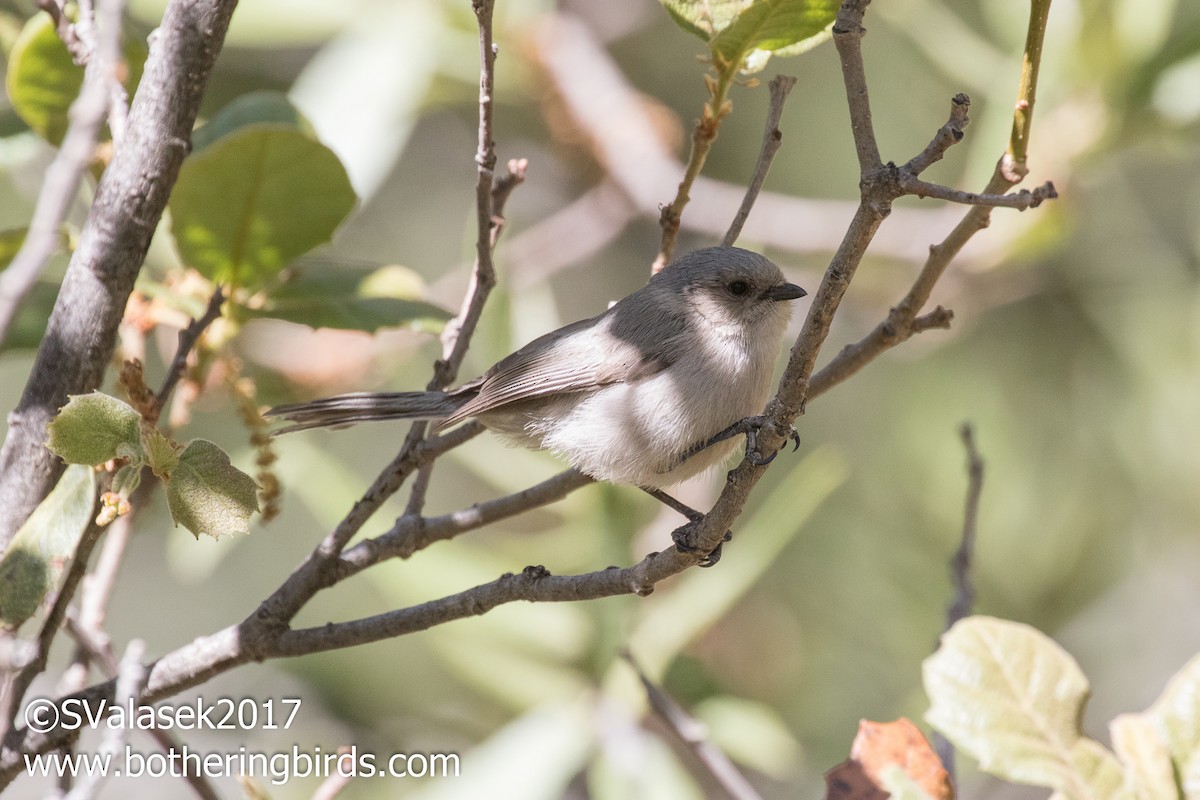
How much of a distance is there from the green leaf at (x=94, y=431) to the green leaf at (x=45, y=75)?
3.17 feet

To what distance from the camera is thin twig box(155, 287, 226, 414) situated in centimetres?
193

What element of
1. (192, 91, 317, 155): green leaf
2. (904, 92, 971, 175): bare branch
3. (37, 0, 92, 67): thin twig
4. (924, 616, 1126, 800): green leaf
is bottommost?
(924, 616, 1126, 800): green leaf

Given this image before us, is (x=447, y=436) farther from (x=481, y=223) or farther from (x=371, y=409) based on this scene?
(x=371, y=409)

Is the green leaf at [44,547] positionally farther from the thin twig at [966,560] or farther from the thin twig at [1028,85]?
the thin twig at [966,560]

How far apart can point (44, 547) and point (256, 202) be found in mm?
892

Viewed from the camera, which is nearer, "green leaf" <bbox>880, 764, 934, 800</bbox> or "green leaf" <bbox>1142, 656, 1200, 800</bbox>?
"green leaf" <bbox>880, 764, 934, 800</bbox>

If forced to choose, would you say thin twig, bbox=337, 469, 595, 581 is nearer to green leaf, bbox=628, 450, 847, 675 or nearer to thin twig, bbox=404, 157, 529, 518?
thin twig, bbox=404, 157, 529, 518

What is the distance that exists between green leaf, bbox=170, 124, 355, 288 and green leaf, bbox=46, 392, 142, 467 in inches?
28.0

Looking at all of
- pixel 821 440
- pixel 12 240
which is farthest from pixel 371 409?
pixel 821 440

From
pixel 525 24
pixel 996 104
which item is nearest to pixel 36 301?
pixel 525 24

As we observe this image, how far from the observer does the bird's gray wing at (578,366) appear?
9.12 feet

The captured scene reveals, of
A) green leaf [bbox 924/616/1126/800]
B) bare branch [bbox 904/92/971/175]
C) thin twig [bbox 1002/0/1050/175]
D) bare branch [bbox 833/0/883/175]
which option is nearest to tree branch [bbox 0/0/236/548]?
bare branch [bbox 833/0/883/175]

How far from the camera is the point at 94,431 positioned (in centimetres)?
149

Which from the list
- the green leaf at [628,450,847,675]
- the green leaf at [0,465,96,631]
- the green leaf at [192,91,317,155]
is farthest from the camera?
the green leaf at [628,450,847,675]
